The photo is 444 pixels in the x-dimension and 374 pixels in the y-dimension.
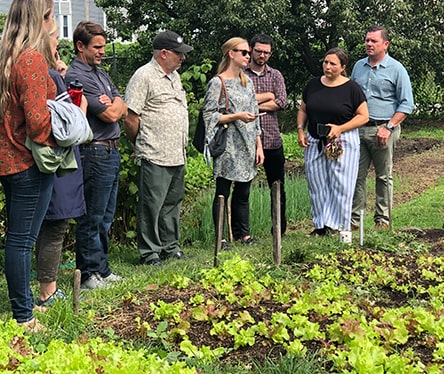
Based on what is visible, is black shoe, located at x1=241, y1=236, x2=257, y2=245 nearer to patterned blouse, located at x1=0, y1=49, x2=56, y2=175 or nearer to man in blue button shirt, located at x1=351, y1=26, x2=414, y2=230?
man in blue button shirt, located at x1=351, y1=26, x2=414, y2=230

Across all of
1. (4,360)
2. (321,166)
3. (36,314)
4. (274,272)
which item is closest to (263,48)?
(321,166)

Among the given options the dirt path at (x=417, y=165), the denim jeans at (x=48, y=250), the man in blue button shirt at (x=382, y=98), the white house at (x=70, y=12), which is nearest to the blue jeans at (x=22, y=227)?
the denim jeans at (x=48, y=250)

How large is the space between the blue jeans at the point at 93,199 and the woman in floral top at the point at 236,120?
4.81 feet

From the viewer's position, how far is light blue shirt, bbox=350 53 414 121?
7984 mm

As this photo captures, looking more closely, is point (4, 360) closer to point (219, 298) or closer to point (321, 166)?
point (219, 298)

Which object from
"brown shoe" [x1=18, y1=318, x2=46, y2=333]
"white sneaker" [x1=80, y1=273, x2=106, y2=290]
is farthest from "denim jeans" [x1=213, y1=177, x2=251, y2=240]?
"brown shoe" [x1=18, y1=318, x2=46, y2=333]

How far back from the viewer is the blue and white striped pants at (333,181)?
752 centimetres

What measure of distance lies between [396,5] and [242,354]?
18057mm

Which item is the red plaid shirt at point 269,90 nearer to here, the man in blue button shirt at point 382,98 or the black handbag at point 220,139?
the black handbag at point 220,139

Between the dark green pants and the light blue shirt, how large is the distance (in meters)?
2.40

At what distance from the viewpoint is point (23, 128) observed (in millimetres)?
4535

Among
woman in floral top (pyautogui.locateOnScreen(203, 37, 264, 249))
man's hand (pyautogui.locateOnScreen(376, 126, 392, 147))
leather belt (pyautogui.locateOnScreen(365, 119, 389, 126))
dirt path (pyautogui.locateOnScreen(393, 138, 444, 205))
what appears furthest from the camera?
dirt path (pyautogui.locateOnScreen(393, 138, 444, 205))

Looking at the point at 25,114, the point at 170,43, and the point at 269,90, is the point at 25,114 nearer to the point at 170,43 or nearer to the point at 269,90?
the point at 170,43

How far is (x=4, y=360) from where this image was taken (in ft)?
10.9
